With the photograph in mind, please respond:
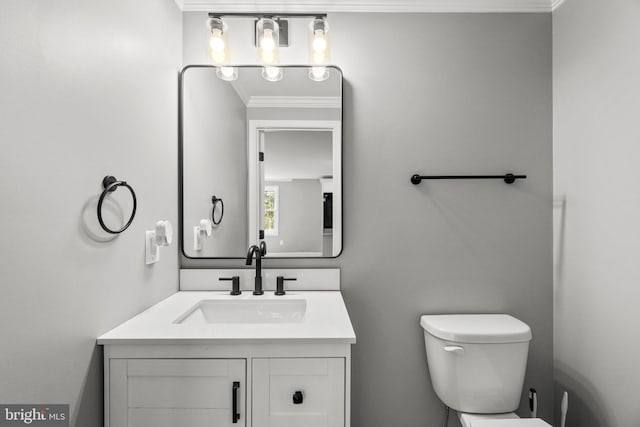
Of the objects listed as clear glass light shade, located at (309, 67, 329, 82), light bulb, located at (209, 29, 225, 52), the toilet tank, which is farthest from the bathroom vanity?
light bulb, located at (209, 29, 225, 52)

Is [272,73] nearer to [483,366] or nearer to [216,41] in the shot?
[216,41]

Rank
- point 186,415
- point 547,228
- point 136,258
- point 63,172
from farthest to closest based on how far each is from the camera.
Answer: point 547,228 < point 136,258 < point 186,415 < point 63,172

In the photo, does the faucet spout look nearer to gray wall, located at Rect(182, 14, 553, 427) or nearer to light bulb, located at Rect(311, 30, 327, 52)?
gray wall, located at Rect(182, 14, 553, 427)

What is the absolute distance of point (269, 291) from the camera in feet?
5.79

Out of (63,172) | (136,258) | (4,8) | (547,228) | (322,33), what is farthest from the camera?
(547,228)

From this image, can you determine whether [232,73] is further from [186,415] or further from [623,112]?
[623,112]

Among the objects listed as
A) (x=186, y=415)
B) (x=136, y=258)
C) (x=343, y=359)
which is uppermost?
(x=136, y=258)

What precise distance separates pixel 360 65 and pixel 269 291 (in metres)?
1.18

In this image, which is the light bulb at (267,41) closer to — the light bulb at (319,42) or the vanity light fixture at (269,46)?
the vanity light fixture at (269,46)

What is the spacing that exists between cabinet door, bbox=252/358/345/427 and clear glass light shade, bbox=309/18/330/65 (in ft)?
4.30

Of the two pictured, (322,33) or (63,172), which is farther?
(322,33)

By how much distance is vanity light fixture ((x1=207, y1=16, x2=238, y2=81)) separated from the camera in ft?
5.56

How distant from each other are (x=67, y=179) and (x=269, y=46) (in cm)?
109

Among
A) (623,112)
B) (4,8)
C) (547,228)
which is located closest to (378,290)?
(547,228)
